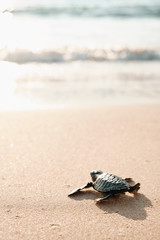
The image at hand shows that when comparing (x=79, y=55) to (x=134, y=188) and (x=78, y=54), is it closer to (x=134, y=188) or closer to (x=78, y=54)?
(x=78, y=54)

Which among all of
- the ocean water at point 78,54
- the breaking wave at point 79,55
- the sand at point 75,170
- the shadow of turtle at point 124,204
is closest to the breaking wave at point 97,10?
the ocean water at point 78,54

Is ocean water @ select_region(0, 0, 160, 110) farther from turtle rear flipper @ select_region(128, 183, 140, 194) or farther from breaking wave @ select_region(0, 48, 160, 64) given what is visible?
turtle rear flipper @ select_region(128, 183, 140, 194)

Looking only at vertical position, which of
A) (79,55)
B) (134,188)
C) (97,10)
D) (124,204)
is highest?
(97,10)

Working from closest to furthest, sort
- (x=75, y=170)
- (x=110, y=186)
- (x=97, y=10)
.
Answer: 1. (x=110, y=186)
2. (x=75, y=170)
3. (x=97, y=10)

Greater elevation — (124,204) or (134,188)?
(134,188)

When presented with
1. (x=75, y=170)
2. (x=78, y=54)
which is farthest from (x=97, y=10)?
(x=75, y=170)

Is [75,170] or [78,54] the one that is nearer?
[75,170]

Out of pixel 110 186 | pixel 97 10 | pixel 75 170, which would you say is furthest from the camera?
pixel 97 10

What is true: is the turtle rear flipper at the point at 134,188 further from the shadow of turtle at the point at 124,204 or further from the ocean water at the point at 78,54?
the ocean water at the point at 78,54
